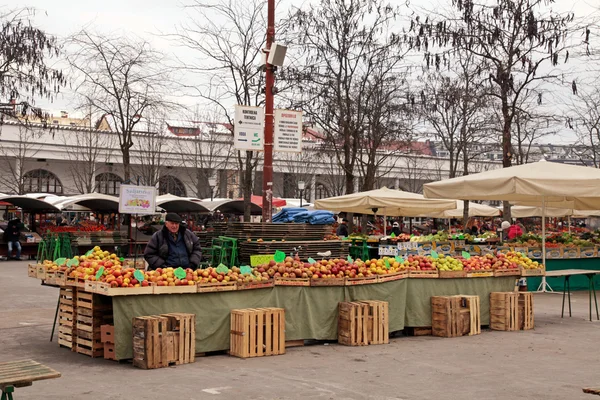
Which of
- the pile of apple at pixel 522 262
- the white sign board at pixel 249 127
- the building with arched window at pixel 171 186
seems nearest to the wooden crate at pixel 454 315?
the pile of apple at pixel 522 262

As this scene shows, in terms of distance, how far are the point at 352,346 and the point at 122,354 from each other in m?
3.19

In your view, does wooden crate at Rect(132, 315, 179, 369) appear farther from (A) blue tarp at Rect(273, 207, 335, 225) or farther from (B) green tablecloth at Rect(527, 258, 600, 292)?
(A) blue tarp at Rect(273, 207, 335, 225)

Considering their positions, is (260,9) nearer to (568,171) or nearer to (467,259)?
(568,171)

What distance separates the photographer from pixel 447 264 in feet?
40.9

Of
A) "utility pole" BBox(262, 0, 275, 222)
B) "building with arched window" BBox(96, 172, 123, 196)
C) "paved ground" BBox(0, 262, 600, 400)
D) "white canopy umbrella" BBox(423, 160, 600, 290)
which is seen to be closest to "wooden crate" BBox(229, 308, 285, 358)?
"paved ground" BBox(0, 262, 600, 400)

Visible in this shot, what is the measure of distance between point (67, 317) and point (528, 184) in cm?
931

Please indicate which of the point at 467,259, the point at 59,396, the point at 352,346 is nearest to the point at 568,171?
the point at 467,259

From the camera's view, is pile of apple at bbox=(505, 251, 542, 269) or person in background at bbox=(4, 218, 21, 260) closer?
pile of apple at bbox=(505, 251, 542, 269)

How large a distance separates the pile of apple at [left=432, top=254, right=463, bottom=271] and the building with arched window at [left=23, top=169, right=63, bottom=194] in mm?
44975

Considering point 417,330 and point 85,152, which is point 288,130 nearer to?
point 417,330

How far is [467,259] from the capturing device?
43.5 feet

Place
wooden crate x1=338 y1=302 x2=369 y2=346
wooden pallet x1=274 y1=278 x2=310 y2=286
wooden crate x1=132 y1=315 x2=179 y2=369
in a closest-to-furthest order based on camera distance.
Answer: wooden crate x1=132 y1=315 x2=179 y2=369 < wooden pallet x1=274 y1=278 x2=310 y2=286 < wooden crate x1=338 y1=302 x2=369 y2=346

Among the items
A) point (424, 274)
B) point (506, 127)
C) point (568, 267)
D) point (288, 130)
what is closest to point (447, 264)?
point (424, 274)

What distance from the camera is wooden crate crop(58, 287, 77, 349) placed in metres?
9.80
